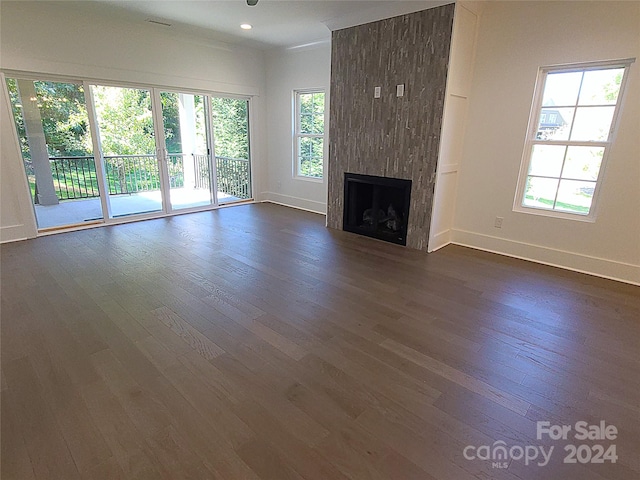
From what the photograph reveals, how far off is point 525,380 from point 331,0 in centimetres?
404

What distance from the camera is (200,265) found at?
3611 millimetres

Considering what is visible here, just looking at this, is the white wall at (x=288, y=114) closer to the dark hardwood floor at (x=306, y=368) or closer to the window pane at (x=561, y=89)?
the dark hardwood floor at (x=306, y=368)

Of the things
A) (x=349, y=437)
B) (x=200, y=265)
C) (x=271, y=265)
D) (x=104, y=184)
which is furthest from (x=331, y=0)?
(x=349, y=437)

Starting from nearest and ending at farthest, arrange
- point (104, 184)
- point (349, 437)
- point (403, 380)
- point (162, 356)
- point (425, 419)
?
point (349, 437), point (425, 419), point (403, 380), point (162, 356), point (104, 184)

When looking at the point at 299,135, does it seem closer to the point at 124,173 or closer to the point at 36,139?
the point at 124,173

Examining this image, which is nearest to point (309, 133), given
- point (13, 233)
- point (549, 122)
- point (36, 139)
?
point (549, 122)

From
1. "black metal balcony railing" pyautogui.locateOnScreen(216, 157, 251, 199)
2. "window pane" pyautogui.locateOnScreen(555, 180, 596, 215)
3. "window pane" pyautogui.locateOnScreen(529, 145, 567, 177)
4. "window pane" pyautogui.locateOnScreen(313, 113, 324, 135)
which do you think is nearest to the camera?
"window pane" pyautogui.locateOnScreen(555, 180, 596, 215)

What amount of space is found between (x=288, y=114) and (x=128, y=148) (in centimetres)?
268

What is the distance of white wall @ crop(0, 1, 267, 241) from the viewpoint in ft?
13.0

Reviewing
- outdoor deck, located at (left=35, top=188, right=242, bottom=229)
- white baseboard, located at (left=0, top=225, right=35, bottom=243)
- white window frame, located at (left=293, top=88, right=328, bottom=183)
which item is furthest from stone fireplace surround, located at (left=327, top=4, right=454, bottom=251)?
white baseboard, located at (left=0, top=225, right=35, bottom=243)

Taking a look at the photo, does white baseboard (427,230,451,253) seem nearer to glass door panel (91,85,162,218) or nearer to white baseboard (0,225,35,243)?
glass door panel (91,85,162,218)

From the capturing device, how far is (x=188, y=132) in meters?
5.84

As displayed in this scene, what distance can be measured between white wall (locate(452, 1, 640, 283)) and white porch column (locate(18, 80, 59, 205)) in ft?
17.9

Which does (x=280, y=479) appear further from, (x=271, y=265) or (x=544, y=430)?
(x=271, y=265)
